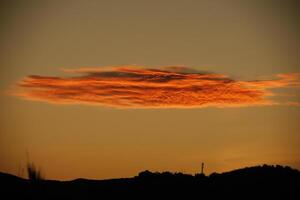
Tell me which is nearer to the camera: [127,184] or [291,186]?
[291,186]

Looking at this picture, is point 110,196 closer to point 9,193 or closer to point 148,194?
point 148,194

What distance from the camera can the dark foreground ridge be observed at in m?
114

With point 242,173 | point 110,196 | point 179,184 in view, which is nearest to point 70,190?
point 110,196

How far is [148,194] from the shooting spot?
11594 cm

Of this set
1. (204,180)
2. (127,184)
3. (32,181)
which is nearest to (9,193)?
(32,181)

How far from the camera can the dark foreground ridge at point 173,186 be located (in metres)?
114

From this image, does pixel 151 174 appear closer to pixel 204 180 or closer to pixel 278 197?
pixel 204 180

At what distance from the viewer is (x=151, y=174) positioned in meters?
122

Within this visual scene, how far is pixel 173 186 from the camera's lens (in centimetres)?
11825

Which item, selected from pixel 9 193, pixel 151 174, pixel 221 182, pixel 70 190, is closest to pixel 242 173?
pixel 221 182

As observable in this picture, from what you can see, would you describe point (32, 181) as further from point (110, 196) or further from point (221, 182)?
point (221, 182)

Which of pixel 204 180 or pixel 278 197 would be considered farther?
pixel 204 180

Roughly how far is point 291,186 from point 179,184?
51.7ft

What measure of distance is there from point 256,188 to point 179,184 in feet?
36.7
